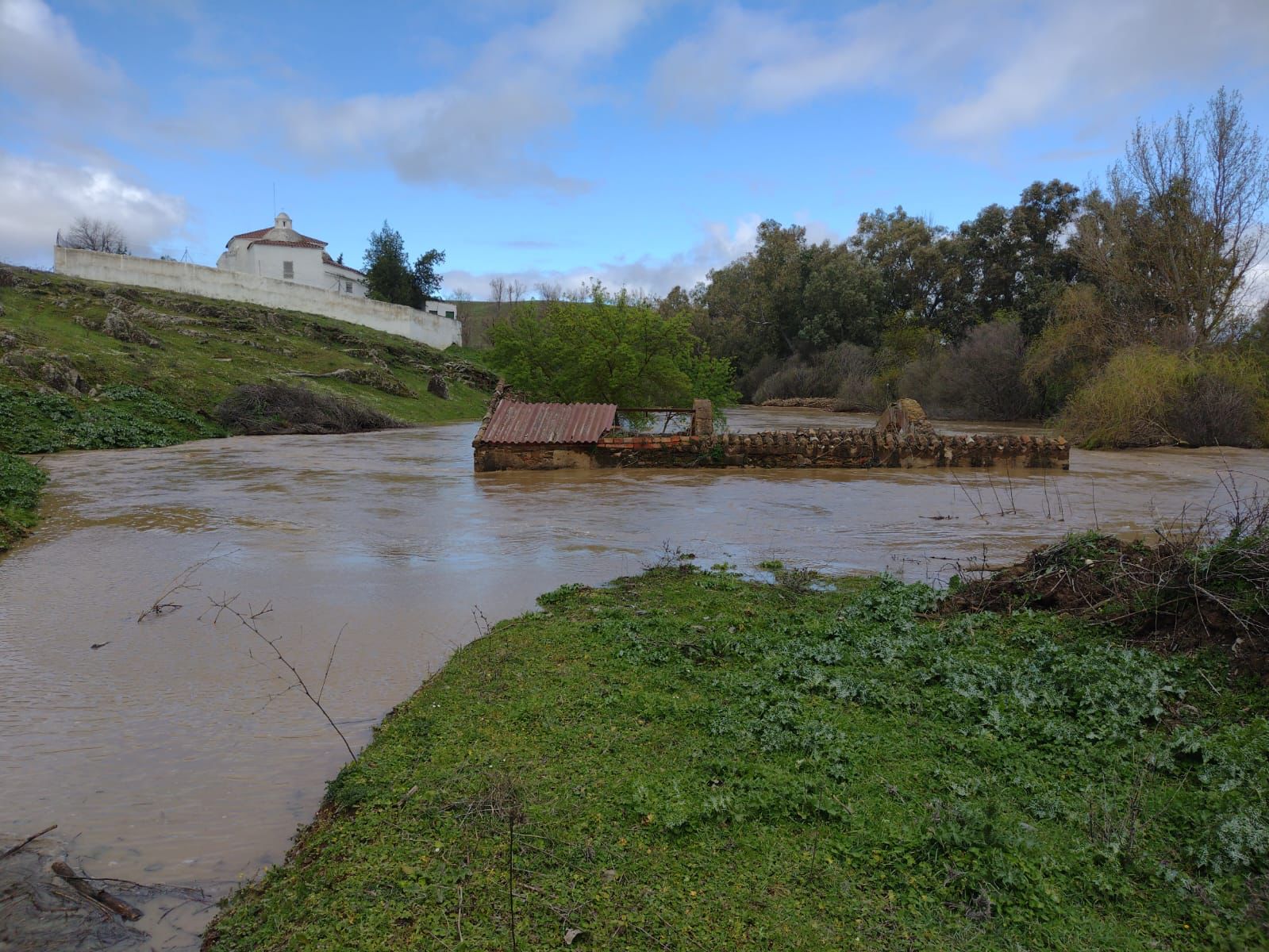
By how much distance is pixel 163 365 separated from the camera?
26.2 m

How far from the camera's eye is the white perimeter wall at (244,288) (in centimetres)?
4184

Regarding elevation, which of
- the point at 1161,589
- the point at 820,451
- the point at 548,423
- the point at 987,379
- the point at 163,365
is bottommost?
the point at 1161,589

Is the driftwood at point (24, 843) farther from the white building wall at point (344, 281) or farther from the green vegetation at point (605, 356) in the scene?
the white building wall at point (344, 281)

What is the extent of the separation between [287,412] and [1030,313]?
36.2 metres

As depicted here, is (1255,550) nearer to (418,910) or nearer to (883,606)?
(883,606)

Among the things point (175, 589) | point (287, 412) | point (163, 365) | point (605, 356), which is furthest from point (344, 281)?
point (175, 589)

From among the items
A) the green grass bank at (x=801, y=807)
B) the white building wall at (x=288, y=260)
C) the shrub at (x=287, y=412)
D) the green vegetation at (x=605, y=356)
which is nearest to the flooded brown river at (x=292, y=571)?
the green grass bank at (x=801, y=807)

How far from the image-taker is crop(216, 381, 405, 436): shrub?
81.9ft

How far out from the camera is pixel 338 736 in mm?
4297

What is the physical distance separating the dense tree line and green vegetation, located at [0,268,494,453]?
1422 cm

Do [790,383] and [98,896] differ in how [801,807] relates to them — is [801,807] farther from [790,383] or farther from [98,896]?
[790,383]

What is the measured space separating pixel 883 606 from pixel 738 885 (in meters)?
3.51

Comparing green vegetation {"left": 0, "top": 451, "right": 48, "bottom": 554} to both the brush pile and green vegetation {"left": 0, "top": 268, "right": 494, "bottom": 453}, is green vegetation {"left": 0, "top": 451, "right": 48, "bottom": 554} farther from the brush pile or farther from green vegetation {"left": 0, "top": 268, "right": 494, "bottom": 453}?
the brush pile

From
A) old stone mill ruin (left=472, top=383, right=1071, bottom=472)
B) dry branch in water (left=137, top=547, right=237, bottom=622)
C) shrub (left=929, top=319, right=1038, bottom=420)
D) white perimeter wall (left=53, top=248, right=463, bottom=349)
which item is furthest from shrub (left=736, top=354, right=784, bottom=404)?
dry branch in water (left=137, top=547, right=237, bottom=622)
